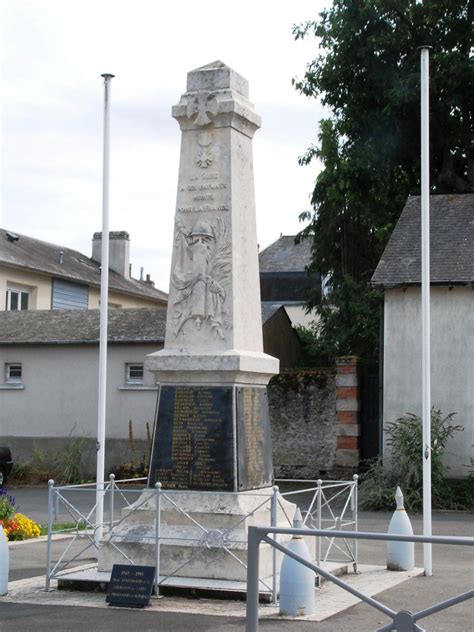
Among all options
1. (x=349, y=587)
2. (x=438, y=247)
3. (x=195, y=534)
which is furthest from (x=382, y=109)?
(x=349, y=587)

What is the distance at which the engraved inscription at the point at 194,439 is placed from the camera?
1084cm

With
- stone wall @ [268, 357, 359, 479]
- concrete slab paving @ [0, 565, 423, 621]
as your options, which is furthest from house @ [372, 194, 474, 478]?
concrete slab paving @ [0, 565, 423, 621]

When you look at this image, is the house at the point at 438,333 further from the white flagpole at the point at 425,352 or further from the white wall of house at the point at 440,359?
the white flagpole at the point at 425,352

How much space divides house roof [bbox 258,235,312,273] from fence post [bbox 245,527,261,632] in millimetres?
43915

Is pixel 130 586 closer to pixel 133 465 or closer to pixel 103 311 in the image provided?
pixel 103 311

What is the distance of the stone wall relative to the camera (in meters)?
24.1

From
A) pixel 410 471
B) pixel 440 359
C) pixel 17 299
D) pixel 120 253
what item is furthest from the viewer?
pixel 120 253

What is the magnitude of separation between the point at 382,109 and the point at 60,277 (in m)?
14.1

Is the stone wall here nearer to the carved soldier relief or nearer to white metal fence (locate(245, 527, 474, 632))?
the carved soldier relief

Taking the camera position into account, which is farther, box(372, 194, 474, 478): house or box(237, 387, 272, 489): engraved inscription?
box(372, 194, 474, 478): house

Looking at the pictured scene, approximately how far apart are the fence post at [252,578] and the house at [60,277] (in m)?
29.9

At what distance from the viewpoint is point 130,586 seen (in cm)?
999

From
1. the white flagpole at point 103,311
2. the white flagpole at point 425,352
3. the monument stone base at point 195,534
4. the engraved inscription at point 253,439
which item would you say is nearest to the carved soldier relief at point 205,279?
the engraved inscription at point 253,439

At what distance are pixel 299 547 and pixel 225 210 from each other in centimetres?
373
